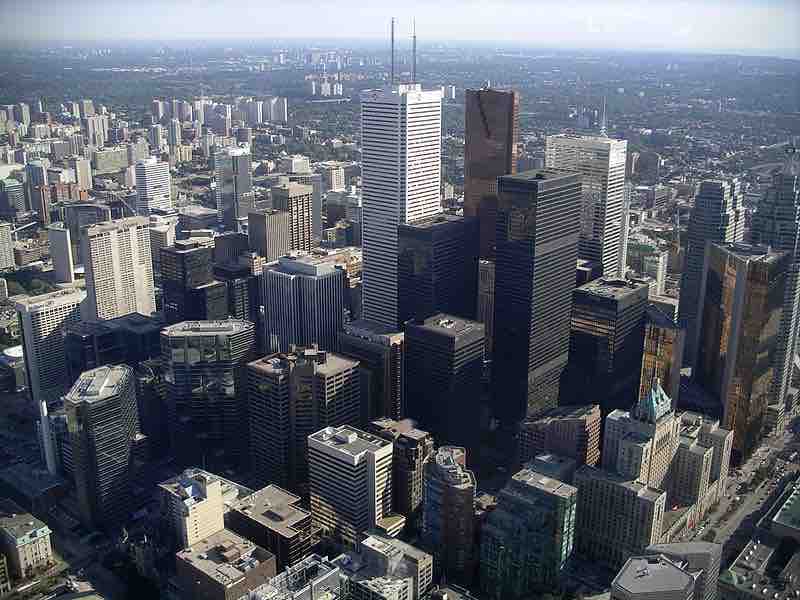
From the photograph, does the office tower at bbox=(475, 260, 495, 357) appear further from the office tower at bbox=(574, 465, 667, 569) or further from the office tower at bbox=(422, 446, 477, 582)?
the office tower at bbox=(422, 446, 477, 582)

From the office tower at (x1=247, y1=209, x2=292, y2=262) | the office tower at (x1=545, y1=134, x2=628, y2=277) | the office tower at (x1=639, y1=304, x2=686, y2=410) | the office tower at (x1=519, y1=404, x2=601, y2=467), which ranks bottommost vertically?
the office tower at (x1=519, y1=404, x2=601, y2=467)

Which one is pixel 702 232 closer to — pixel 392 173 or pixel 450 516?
pixel 392 173

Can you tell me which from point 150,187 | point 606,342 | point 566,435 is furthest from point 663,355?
point 150,187

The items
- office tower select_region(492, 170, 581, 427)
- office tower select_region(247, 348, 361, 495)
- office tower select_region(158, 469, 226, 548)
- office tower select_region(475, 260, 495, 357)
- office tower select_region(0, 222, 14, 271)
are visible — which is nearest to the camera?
office tower select_region(158, 469, 226, 548)

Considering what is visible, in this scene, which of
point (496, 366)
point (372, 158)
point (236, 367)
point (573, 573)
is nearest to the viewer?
point (573, 573)

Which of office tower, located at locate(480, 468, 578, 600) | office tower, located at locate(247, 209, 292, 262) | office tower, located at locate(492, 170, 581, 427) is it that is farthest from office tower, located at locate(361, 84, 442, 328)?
office tower, located at locate(480, 468, 578, 600)

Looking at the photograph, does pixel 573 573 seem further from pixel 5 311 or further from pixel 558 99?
pixel 558 99

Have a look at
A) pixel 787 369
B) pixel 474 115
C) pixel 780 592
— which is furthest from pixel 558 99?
pixel 780 592
